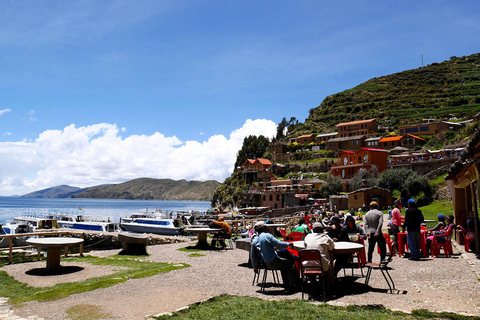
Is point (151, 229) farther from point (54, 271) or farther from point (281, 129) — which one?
point (281, 129)

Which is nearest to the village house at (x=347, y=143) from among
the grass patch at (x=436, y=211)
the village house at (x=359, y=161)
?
the village house at (x=359, y=161)

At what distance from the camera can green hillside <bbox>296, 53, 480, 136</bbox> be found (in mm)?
95312

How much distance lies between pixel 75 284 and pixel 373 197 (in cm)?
4204

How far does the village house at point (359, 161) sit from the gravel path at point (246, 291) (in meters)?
55.0

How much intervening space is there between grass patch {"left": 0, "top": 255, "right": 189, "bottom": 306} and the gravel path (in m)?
0.32

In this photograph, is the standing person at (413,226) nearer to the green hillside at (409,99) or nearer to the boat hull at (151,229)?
the boat hull at (151,229)

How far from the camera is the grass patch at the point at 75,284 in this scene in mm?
6883

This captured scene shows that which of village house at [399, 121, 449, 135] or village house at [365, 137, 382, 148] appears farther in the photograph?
village house at [365, 137, 382, 148]

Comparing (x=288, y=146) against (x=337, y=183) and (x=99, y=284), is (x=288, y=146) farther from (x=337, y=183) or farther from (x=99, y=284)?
(x=99, y=284)

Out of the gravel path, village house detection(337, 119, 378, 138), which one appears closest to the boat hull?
the gravel path

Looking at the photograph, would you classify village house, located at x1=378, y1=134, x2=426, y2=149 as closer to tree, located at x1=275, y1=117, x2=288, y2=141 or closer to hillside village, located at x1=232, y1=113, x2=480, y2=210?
hillside village, located at x1=232, y1=113, x2=480, y2=210

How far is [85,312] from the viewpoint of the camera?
5.67m

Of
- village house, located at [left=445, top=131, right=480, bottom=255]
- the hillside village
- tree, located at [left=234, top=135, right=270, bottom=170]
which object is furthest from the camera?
tree, located at [left=234, top=135, right=270, bottom=170]

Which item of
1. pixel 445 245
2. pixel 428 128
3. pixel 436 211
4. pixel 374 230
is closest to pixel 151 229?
pixel 436 211
